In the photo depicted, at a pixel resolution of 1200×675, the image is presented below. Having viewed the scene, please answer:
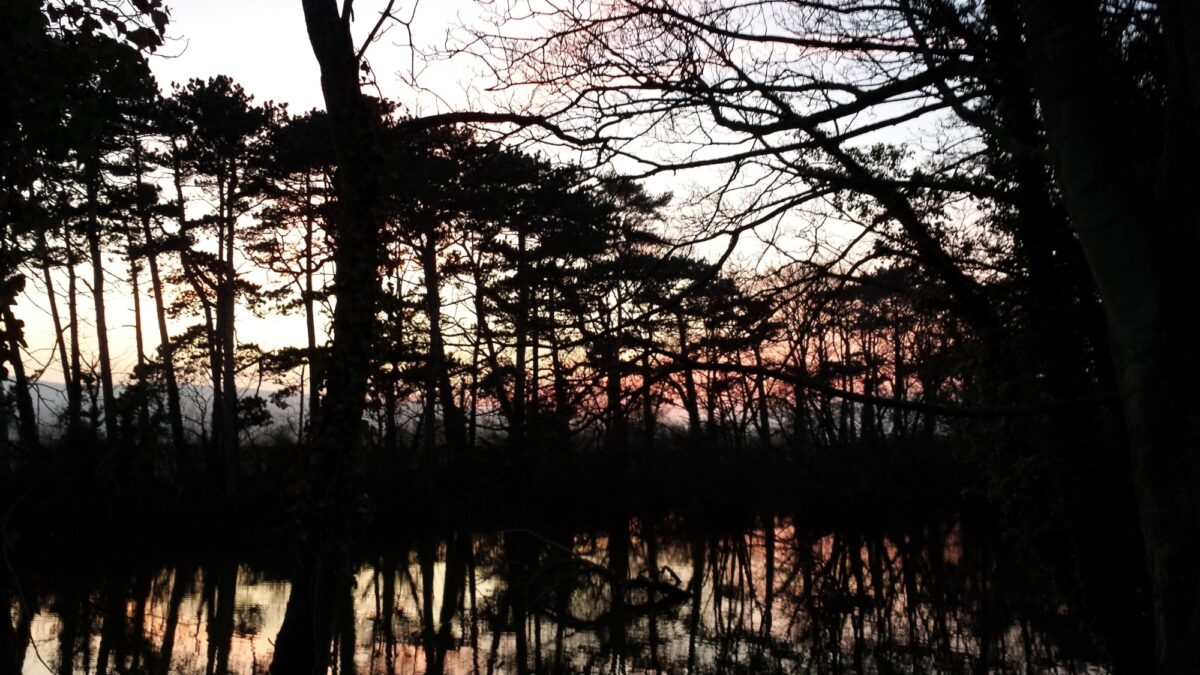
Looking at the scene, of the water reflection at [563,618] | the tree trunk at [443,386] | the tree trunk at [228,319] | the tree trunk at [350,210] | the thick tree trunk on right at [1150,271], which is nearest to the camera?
the thick tree trunk on right at [1150,271]

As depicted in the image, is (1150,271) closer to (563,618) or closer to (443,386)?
(443,386)

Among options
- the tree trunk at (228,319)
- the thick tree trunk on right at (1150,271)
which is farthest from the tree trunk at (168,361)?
the thick tree trunk on right at (1150,271)

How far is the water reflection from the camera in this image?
30.9 feet

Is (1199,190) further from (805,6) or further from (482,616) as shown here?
(482,616)

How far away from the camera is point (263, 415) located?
2292cm

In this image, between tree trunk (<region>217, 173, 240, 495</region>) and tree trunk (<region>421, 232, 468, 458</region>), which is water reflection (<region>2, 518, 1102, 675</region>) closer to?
tree trunk (<region>421, 232, 468, 458</region>)

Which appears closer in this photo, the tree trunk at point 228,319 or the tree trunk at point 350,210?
the tree trunk at point 350,210

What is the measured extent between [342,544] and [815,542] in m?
12.6

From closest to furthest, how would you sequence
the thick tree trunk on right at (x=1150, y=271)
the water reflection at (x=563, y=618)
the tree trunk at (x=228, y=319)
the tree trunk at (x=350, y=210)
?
the thick tree trunk on right at (x=1150, y=271), the tree trunk at (x=350, y=210), the water reflection at (x=563, y=618), the tree trunk at (x=228, y=319)

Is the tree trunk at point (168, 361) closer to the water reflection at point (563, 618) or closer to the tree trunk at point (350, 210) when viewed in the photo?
the water reflection at point (563, 618)

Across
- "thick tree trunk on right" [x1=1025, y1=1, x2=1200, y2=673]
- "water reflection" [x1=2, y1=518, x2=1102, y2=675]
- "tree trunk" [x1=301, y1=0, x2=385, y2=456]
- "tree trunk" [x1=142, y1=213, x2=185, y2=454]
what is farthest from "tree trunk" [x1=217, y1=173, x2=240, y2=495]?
"thick tree trunk on right" [x1=1025, y1=1, x2=1200, y2=673]

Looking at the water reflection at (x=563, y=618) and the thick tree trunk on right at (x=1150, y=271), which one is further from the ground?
the thick tree trunk on right at (x=1150, y=271)

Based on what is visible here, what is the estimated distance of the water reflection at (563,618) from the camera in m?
9.41

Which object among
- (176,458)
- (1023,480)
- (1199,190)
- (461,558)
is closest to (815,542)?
(461,558)
